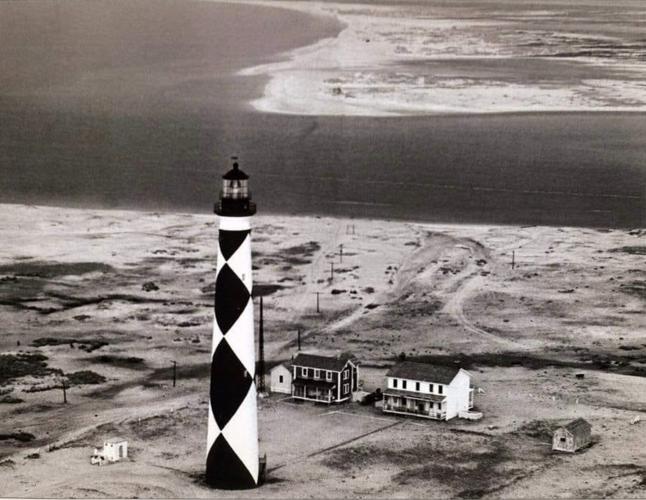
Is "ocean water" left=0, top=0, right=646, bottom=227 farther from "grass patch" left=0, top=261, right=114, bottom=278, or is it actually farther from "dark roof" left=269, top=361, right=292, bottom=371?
"dark roof" left=269, top=361, right=292, bottom=371

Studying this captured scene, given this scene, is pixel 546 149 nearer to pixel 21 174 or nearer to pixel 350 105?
pixel 350 105

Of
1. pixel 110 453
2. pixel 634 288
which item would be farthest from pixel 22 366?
pixel 634 288

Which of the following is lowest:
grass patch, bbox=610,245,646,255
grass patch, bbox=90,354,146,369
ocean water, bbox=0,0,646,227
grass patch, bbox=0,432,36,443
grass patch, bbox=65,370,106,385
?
grass patch, bbox=0,432,36,443

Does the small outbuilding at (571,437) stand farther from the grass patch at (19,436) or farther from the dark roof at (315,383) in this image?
the grass patch at (19,436)

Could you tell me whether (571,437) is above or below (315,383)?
below

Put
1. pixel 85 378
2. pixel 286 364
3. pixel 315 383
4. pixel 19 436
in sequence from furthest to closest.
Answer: pixel 85 378, pixel 286 364, pixel 315 383, pixel 19 436

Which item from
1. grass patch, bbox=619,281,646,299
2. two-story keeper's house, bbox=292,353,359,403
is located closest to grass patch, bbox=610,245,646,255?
grass patch, bbox=619,281,646,299

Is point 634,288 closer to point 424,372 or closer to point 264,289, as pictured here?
point 424,372
